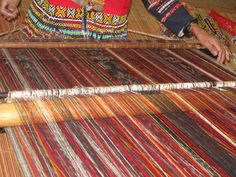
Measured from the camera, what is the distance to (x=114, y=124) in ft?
3.17

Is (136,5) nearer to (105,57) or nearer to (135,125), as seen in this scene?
(105,57)

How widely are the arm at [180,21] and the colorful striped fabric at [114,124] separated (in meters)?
0.38

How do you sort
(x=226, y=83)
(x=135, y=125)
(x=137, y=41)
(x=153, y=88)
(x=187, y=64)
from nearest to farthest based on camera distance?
(x=135, y=125) < (x=153, y=88) < (x=226, y=83) < (x=187, y=64) < (x=137, y=41)

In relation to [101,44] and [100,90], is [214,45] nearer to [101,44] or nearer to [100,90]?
[101,44]

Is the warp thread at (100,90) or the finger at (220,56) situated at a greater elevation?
the warp thread at (100,90)

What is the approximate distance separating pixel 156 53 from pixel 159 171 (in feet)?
2.72

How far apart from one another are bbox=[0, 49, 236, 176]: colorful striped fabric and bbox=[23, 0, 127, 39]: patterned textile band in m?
0.48

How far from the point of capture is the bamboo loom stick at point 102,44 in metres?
1.36

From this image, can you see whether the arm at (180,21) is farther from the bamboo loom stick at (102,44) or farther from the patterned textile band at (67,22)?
the patterned textile band at (67,22)

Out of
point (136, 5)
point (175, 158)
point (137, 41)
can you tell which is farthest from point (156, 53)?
point (136, 5)

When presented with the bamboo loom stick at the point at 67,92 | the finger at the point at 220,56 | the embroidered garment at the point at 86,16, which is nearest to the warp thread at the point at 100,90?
the bamboo loom stick at the point at 67,92

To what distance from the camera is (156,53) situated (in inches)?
62.5

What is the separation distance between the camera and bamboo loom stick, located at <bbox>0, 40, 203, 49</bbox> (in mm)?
1360

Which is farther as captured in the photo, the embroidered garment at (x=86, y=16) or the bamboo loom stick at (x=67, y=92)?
the embroidered garment at (x=86, y=16)
